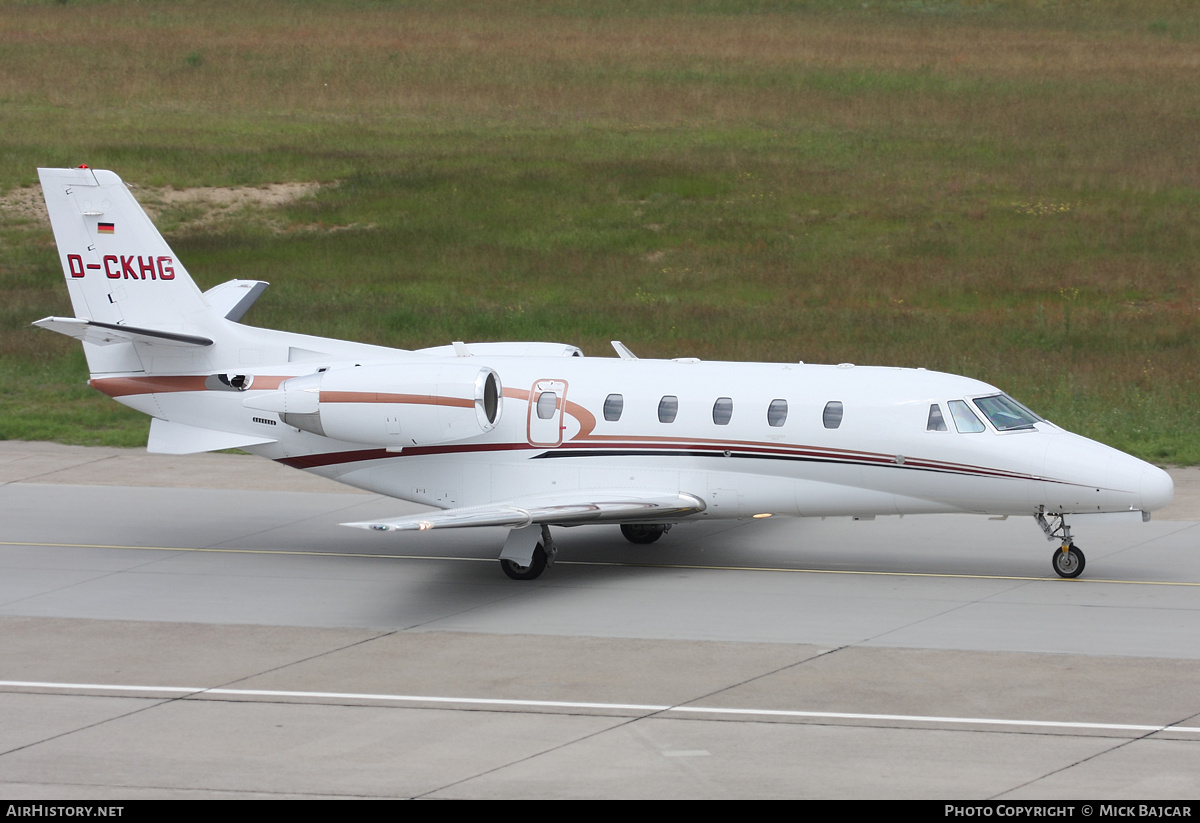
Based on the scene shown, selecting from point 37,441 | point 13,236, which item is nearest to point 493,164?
point 13,236

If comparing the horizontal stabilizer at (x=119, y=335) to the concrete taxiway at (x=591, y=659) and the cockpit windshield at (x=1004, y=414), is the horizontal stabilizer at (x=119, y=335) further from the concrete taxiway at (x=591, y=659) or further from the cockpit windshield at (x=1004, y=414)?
the cockpit windshield at (x=1004, y=414)

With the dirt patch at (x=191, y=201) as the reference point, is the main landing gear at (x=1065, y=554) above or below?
below

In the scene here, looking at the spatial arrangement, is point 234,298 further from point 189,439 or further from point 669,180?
point 669,180

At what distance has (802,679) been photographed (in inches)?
640

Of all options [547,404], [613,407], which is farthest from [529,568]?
[613,407]

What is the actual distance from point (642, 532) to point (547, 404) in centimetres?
260

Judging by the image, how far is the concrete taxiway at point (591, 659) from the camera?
44.5 feet

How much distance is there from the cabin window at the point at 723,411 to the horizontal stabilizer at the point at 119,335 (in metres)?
7.31

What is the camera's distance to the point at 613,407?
20.9 meters

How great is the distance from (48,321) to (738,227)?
30814mm

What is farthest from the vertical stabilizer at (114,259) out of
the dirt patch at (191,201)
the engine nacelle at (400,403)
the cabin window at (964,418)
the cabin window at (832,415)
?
the dirt patch at (191,201)

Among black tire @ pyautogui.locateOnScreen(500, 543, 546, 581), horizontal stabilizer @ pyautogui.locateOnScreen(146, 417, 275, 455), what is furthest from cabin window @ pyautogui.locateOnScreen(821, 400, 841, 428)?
horizontal stabilizer @ pyautogui.locateOnScreen(146, 417, 275, 455)
